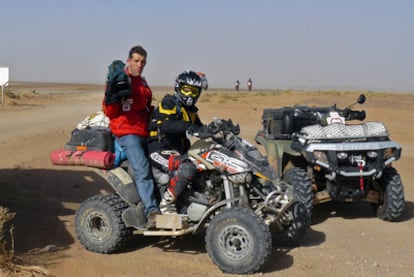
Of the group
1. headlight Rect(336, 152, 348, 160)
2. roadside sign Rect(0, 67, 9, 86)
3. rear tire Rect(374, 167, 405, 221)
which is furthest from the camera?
roadside sign Rect(0, 67, 9, 86)

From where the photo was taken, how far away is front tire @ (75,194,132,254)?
246 inches

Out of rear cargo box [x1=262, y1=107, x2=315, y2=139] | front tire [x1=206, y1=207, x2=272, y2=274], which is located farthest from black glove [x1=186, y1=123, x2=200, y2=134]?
rear cargo box [x1=262, y1=107, x2=315, y2=139]

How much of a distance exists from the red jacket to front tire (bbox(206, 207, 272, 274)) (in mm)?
1366

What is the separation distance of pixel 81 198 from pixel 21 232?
2.13 metres

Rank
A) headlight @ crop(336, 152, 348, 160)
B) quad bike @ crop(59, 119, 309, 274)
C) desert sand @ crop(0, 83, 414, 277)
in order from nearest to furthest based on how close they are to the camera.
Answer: quad bike @ crop(59, 119, 309, 274)
desert sand @ crop(0, 83, 414, 277)
headlight @ crop(336, 152, 348, 160)

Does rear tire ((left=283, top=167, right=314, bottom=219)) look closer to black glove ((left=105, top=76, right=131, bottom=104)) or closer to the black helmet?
the black helmet

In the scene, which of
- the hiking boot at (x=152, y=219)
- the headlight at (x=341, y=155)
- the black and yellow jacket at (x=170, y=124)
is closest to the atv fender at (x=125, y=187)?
the hiking boot at (x=152, y=219)

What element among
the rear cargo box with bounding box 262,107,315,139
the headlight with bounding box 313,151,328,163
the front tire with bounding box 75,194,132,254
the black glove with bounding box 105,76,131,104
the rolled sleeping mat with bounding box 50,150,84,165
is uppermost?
the black glove with bounding box 105,76,131,104

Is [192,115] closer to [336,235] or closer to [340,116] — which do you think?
[336,235]

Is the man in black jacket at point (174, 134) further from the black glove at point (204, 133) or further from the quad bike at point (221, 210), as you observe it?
the quad bike at point (221, 210)

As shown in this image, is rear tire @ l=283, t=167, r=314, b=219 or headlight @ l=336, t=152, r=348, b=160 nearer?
headlight @ l=336, t=152, r=348, b=160

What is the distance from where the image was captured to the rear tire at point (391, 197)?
309 inches

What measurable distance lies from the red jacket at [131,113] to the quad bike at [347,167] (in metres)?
2.48

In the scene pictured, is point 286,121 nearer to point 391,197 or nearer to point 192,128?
point 391,197
